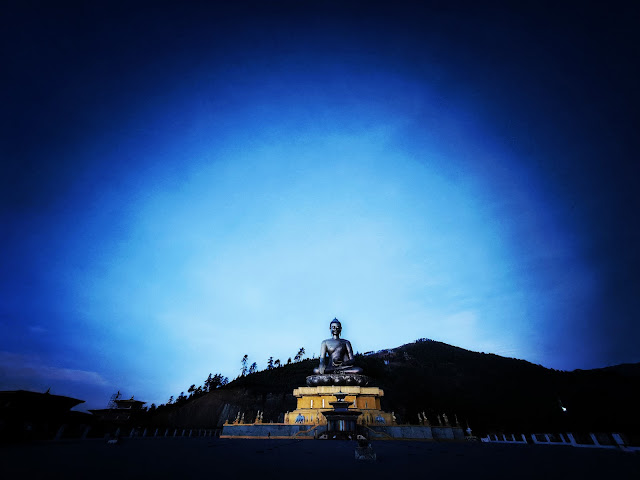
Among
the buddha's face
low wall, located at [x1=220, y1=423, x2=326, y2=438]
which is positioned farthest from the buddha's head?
low wall, located at [x1=220, y1=423, x2=326, y2=438]

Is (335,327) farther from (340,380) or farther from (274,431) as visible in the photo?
(274,431)

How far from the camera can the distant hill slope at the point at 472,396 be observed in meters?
46.5

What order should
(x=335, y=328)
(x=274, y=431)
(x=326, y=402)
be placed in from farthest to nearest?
(x=335, y=328) → (x=326, y=402) → (x=274, y=431)

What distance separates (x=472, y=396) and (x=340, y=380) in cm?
5647

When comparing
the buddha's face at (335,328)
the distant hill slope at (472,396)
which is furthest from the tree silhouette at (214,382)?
the buddha's face at (335,328)

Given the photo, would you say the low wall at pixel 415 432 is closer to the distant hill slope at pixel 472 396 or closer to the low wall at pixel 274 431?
the low wall at pixel 274 431

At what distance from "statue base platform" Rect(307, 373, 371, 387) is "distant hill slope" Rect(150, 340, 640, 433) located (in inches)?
997

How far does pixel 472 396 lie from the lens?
60.8 m

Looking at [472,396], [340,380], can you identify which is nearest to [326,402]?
[340,380]

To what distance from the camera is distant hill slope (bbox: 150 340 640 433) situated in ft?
153

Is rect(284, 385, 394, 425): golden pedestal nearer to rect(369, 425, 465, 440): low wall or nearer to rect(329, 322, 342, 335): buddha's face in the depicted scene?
rect(369, 425, 465, 440): low wall

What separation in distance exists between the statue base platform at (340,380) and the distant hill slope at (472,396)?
25.3 metres

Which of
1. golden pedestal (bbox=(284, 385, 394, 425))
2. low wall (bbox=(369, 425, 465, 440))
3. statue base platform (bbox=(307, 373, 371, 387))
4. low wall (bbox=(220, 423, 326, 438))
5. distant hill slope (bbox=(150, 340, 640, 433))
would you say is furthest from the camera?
distant hill slope (bbox=(150, 340, 640, 433))

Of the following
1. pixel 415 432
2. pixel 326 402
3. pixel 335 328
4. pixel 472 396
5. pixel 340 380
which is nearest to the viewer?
pixel 415 432
